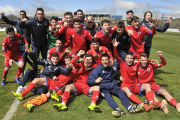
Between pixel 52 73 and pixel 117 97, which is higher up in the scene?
pixel 52 73

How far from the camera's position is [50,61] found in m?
4.50

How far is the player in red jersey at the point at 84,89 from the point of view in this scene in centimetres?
358

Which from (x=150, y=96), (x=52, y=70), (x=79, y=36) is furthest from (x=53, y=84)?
(x=150, y=96)

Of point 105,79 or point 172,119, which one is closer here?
point 172,119

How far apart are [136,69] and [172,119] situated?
1463 mm

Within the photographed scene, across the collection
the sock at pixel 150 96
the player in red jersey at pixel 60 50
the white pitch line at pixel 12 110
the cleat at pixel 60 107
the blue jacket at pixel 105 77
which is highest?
the player in red jersey at pixel 60 50

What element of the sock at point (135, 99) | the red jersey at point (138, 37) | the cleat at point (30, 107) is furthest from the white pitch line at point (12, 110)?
the red jersey at point (138, 37)

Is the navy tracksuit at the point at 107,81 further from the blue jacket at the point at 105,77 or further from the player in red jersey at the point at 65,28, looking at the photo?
the player in red jersey at the point at 65,28

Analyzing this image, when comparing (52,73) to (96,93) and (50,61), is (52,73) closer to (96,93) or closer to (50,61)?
(50,61)

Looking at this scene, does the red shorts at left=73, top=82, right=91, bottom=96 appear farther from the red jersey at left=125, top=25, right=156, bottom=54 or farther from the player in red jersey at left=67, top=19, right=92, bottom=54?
the red jersey at left=125, top=25, right=156, bottom=54

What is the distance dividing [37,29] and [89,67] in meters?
2.26

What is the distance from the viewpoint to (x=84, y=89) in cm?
429

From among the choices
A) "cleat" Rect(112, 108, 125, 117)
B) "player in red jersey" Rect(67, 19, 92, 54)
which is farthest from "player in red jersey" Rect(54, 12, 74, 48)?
"cleat" Rect(112, 108, 125, 117)

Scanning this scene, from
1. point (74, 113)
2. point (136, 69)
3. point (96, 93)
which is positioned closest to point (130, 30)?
point (136, 69)
